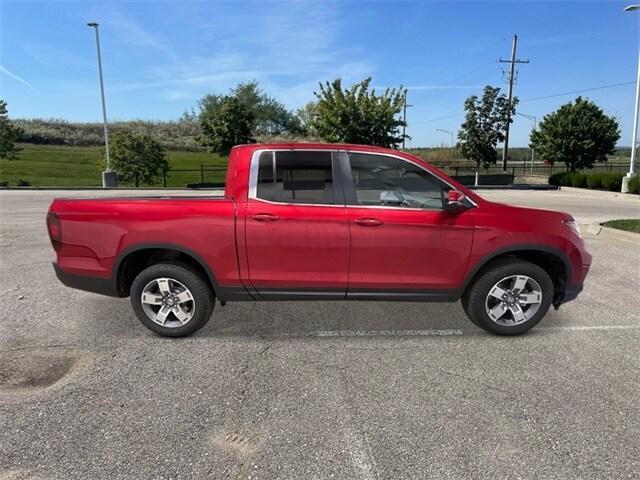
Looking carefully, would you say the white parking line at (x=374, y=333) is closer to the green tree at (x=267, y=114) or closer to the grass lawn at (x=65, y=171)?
the grass lawn at (x=65, y=171)

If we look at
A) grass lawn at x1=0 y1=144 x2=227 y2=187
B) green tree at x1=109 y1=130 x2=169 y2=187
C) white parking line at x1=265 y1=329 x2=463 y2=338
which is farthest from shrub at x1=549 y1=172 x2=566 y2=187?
white parking line at x1=265 y1=329 x2=463 y2=338

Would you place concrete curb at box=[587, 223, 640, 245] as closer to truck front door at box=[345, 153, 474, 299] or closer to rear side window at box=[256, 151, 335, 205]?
truck front door at box=[345, 153, 474, 299]

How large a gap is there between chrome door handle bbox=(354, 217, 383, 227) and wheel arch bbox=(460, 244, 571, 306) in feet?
3.22

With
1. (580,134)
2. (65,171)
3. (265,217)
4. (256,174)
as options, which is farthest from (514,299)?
(65,171)

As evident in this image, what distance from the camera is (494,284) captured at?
3.89m

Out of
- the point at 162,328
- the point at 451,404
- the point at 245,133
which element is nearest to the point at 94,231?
the point at 162,328

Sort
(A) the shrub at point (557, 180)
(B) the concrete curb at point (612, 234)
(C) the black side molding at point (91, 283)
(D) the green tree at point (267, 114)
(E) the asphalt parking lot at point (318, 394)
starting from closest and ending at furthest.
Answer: (E) the asphalt parking lot at point (318, 394) → (C) the black side molding at point (91, 283) → (B) the concrete curb at point (612, 234) → (A) the shrub at point (557, 180) → (D) the green tree at point (267, 114)

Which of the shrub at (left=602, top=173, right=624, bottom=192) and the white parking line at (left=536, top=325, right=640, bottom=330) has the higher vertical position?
the shrub at (left=602, top=173, right=624, bottom=192)

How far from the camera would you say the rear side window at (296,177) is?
149 inches

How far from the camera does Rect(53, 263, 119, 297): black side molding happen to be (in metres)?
3.89

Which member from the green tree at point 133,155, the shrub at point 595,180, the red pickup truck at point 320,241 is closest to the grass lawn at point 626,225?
the red pickup truck at point 320,241

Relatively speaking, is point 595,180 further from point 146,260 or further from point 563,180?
point 146,260

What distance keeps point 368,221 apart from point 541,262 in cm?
186

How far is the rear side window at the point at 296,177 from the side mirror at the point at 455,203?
3.27ft
